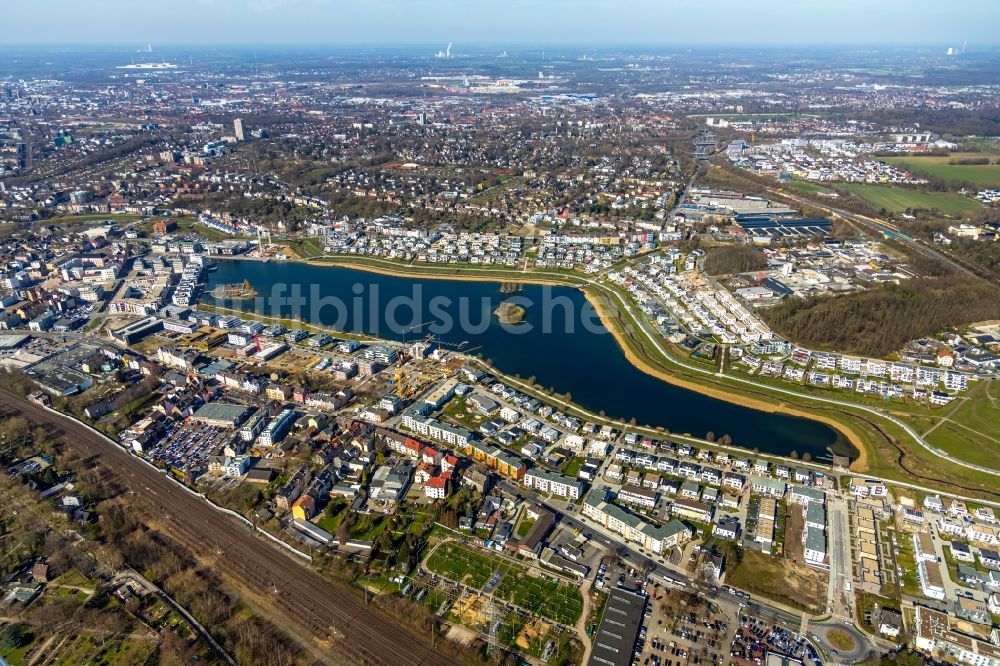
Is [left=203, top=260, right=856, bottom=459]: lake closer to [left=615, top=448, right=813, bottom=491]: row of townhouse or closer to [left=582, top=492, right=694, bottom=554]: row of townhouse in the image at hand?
[left=615, top=448, right=813, bottom=491]: row of townhouse

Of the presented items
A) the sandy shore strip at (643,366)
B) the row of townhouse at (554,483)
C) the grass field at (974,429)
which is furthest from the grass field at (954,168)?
the row of townhouse at (554,483)


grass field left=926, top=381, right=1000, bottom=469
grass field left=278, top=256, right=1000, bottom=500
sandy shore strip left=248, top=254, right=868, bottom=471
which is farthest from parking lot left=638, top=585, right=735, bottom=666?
grass field left=926, top=381, right=1000, bottom=469

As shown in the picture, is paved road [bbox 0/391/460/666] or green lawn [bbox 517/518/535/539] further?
green lawn [bbox 517/518/535/539]

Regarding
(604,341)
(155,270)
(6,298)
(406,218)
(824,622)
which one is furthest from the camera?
(406,218)

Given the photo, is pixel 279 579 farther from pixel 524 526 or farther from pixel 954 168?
pixel 954 168

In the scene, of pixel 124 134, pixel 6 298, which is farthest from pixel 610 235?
pixel 124 134

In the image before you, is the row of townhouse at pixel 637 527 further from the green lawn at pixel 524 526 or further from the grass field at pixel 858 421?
the grass field at pixel 858 421

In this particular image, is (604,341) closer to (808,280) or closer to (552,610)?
(808,280)

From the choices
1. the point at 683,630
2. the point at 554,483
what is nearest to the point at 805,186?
the point at 554,483
